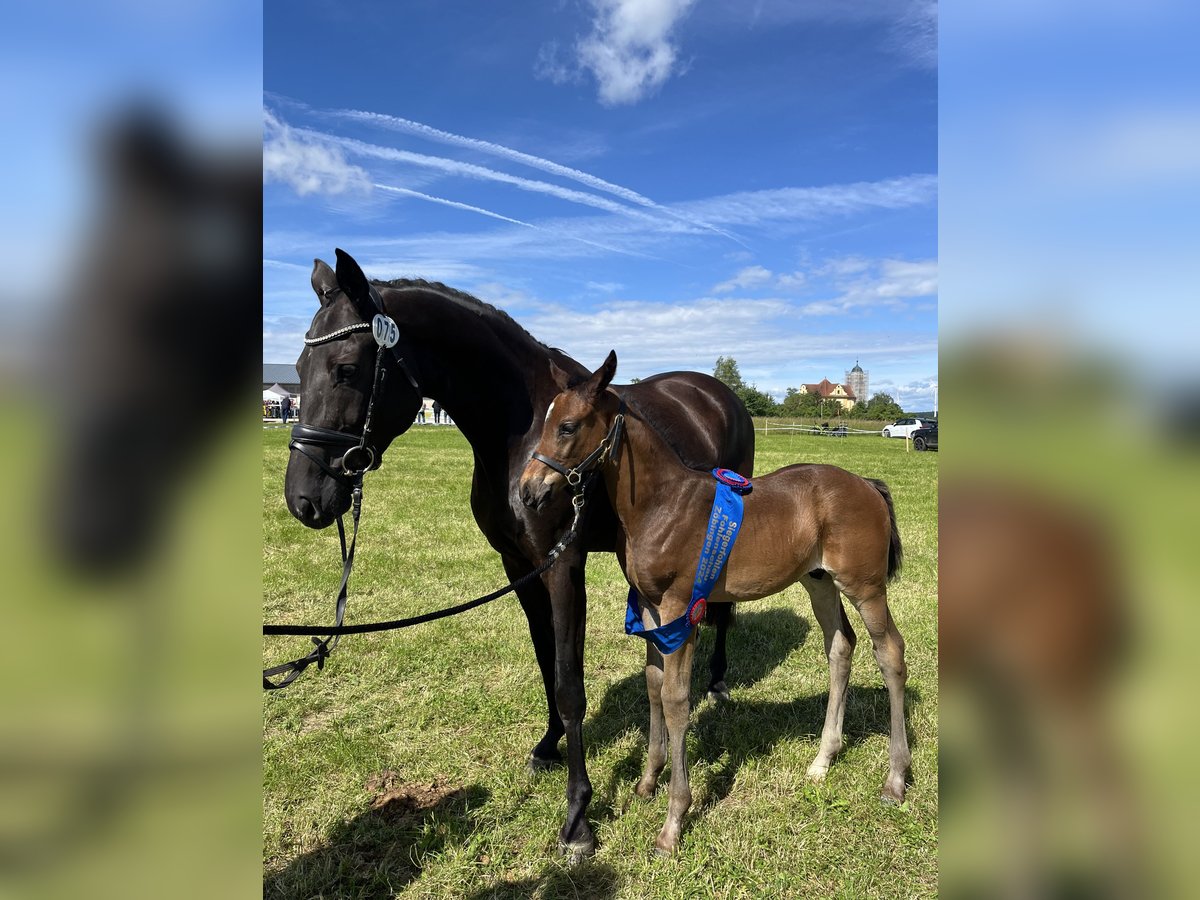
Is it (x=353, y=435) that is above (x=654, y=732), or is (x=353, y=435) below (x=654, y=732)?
above

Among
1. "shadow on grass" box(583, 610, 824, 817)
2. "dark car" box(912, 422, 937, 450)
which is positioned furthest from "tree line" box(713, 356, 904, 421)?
"shadow on grass" box(583, 610, 824, 817)

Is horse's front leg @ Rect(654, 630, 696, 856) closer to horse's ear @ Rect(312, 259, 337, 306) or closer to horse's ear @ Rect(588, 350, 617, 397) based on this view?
horse's ear @ Rect(588, 350, 617, 397)

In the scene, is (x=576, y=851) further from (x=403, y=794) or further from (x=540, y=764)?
(x=403, y=794)

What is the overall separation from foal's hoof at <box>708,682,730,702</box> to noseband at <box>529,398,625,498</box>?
8.76ft

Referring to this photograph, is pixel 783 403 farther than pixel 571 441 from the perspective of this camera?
Yes

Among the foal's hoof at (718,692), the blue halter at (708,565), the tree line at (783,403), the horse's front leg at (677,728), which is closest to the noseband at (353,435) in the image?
the blue halter at (708,565)

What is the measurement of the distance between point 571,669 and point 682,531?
950 millimetres

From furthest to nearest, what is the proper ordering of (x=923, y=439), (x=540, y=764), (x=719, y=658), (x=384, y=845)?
(x=923, y=439) → (x=719, y=658) → (x=540, y=764) → (x=384, y=845)

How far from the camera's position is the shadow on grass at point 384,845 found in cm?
295

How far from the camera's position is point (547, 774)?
12.5ft

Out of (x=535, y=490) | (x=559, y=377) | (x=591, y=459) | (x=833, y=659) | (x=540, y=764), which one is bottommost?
(x=540, y=764)

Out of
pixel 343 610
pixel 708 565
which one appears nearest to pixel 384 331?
pixel 343 610
